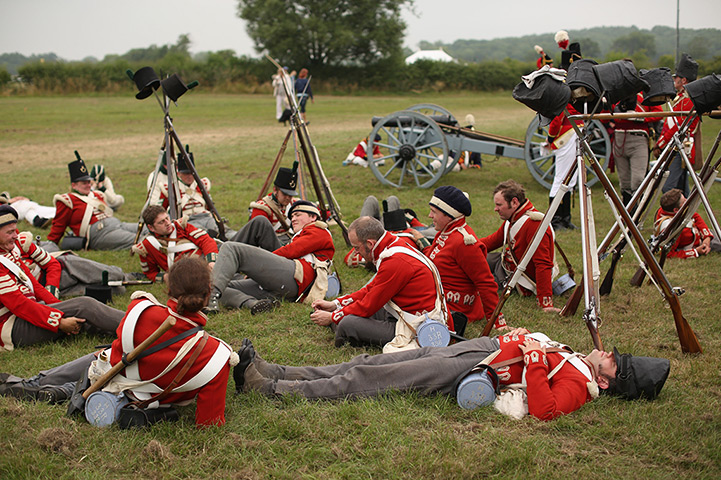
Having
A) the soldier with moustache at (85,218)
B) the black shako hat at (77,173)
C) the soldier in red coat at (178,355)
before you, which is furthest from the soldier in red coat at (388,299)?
the black shako hat at (77,173)

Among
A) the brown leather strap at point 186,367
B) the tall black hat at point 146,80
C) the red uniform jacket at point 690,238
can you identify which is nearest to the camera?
the brown leather strap at point 186,367

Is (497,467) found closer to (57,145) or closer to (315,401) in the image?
(315,401)

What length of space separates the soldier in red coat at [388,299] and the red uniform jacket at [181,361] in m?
Answer: 1.35

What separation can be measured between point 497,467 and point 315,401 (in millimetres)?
1156

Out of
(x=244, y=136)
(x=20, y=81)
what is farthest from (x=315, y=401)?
(x=20, y=81)

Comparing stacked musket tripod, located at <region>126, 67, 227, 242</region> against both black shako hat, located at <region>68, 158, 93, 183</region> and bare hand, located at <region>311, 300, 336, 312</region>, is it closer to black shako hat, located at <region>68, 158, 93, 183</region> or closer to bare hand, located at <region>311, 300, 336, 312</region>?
black shako hat, located at <region>68, 158, 93, 183</region>

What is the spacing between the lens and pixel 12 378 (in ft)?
12.5

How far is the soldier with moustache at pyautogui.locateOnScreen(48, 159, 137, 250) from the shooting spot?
7211 millimetres

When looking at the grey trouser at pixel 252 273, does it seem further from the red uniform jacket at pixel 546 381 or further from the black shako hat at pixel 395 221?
the red uniform jacket at pixel 546 381

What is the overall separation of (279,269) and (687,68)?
16.2 ft

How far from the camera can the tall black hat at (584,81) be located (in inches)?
160

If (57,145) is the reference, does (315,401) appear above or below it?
below

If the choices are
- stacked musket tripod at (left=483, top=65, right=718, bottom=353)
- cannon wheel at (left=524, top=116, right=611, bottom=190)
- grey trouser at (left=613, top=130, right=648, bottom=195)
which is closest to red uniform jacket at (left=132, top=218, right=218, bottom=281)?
stacked musket tripod at (left=483, top=65, right=718, bottom=353)

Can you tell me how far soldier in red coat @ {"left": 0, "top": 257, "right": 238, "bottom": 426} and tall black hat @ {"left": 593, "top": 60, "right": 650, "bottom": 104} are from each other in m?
2.91
